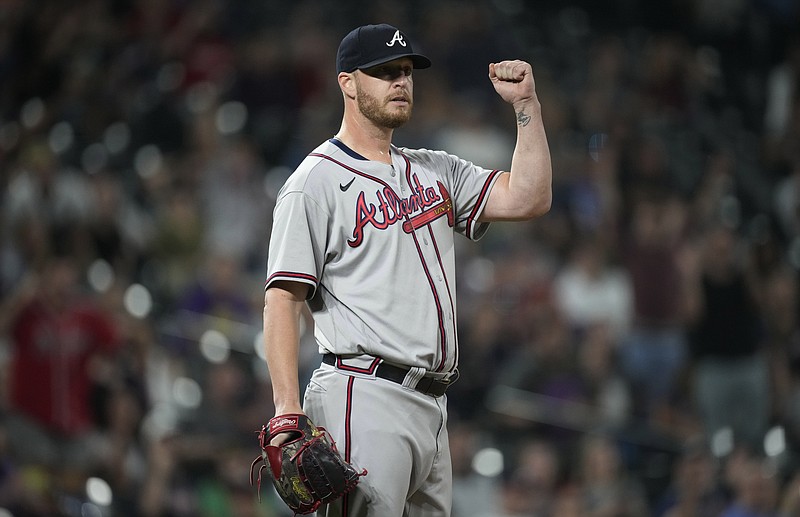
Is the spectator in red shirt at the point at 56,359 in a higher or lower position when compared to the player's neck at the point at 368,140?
lower

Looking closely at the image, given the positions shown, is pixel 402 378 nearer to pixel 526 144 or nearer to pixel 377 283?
pixel 377 283

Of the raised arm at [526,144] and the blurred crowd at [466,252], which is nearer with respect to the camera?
the raised arm at [526,144]

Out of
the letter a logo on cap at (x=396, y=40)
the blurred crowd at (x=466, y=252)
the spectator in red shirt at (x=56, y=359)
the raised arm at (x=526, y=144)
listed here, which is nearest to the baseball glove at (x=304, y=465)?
the raised arm at (x=526, y=144)

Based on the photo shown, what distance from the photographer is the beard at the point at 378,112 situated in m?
3.62

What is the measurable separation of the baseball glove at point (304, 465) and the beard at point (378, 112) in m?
0.91

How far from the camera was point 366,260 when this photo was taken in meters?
3.55

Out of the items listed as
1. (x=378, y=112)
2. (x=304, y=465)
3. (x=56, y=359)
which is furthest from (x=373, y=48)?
(x=56, y=359)

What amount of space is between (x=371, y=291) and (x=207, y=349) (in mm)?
4603

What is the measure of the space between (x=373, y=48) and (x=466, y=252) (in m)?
5.89

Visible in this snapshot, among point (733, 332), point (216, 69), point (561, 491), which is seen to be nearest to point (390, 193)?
point (561, 491)

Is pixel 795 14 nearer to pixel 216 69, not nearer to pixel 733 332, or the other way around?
pixel 733 332

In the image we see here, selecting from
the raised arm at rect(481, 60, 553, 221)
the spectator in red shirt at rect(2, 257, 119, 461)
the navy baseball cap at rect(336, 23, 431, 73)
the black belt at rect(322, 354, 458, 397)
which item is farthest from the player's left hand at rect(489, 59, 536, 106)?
the spectator in red shirt at rect(2, 257, 119, 461)

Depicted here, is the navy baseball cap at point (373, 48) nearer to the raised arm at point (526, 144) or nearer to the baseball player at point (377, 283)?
the baseball player at point (377, 283)

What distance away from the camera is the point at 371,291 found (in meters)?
3.51
